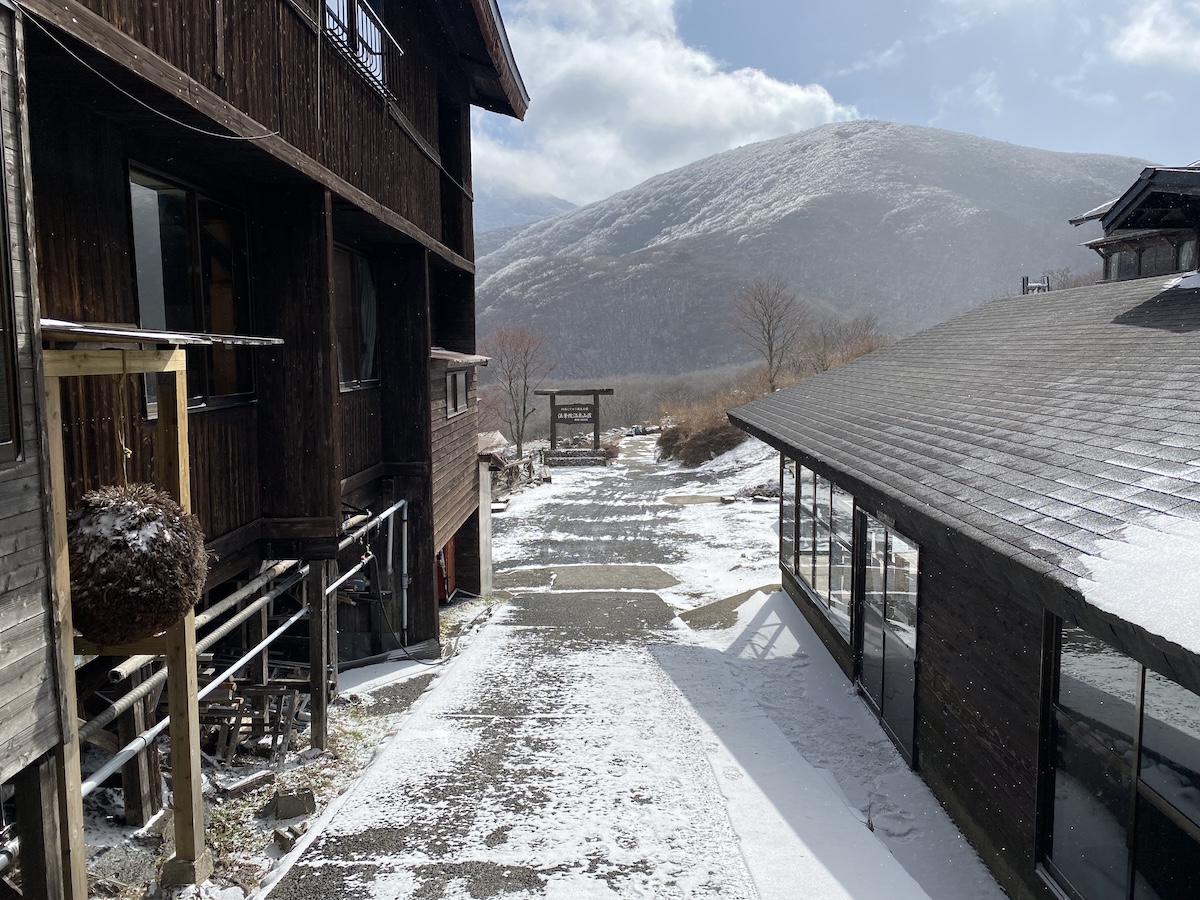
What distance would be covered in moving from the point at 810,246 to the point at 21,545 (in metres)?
143

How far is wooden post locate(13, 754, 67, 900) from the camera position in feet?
11.8

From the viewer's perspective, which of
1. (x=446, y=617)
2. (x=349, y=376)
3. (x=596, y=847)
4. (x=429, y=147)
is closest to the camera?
(x=596, y=847)

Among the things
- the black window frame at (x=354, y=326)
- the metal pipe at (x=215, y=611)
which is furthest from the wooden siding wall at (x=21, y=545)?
the black window frame at (x=354, y=326)

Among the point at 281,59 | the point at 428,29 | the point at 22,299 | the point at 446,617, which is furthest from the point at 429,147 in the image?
the point at 22,299

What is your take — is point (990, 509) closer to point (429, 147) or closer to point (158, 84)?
point (158, 84)

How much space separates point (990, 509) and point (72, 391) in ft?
18.1

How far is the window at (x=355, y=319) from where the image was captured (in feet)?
32.1

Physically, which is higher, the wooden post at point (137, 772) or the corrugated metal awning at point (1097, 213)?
the corrugated metal awning at point (1097, 213)

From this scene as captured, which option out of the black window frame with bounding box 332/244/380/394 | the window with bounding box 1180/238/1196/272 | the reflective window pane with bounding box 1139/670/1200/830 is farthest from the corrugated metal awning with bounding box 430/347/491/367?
the window with bounding box 1180/238/1196/272

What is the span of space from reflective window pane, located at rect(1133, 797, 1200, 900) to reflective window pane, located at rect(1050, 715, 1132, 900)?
11cm

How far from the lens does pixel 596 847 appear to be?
612 cm

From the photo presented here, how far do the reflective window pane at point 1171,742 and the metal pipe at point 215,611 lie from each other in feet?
18.5

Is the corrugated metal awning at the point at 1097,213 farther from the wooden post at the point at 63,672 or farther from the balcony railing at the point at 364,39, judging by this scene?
the wooden post at the point at 63,672

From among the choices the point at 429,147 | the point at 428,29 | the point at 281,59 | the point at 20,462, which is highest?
the point at 428,29
